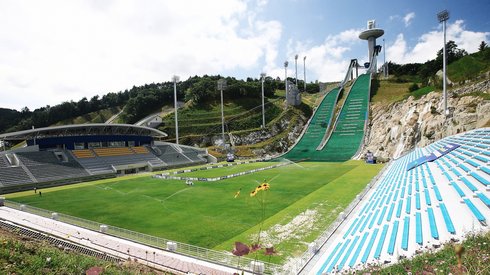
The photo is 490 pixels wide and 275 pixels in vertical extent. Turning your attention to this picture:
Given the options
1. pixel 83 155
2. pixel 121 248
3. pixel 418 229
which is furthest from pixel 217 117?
pixel 418 229

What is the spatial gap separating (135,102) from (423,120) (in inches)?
3024

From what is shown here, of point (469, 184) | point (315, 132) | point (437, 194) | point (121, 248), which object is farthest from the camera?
point (315, 132)

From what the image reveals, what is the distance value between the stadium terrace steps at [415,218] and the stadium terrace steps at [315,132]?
114ft

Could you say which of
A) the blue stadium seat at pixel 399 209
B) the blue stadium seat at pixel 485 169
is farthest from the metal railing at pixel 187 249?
the blue stadium seat at pixel 485 169

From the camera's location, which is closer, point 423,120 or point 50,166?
point 50,166

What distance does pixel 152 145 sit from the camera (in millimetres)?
58250

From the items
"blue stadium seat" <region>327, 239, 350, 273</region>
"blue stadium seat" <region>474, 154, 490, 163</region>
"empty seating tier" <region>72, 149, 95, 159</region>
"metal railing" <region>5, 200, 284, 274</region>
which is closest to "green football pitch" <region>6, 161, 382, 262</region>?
"metal railing" <region>5, 200, 284, 274</region>

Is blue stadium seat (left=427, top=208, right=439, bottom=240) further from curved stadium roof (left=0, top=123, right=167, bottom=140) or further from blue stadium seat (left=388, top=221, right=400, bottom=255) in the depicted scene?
curved stadium roof (left=0, top=123, right=167, bottom=140)

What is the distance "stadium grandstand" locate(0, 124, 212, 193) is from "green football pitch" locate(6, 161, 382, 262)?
676 centimetres

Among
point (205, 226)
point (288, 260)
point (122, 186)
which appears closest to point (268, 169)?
point (122, 186)

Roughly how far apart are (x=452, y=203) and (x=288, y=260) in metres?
7.13

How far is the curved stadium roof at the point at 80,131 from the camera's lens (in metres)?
39.9

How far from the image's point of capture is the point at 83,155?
146 ft

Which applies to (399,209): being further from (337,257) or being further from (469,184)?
(337,257)
